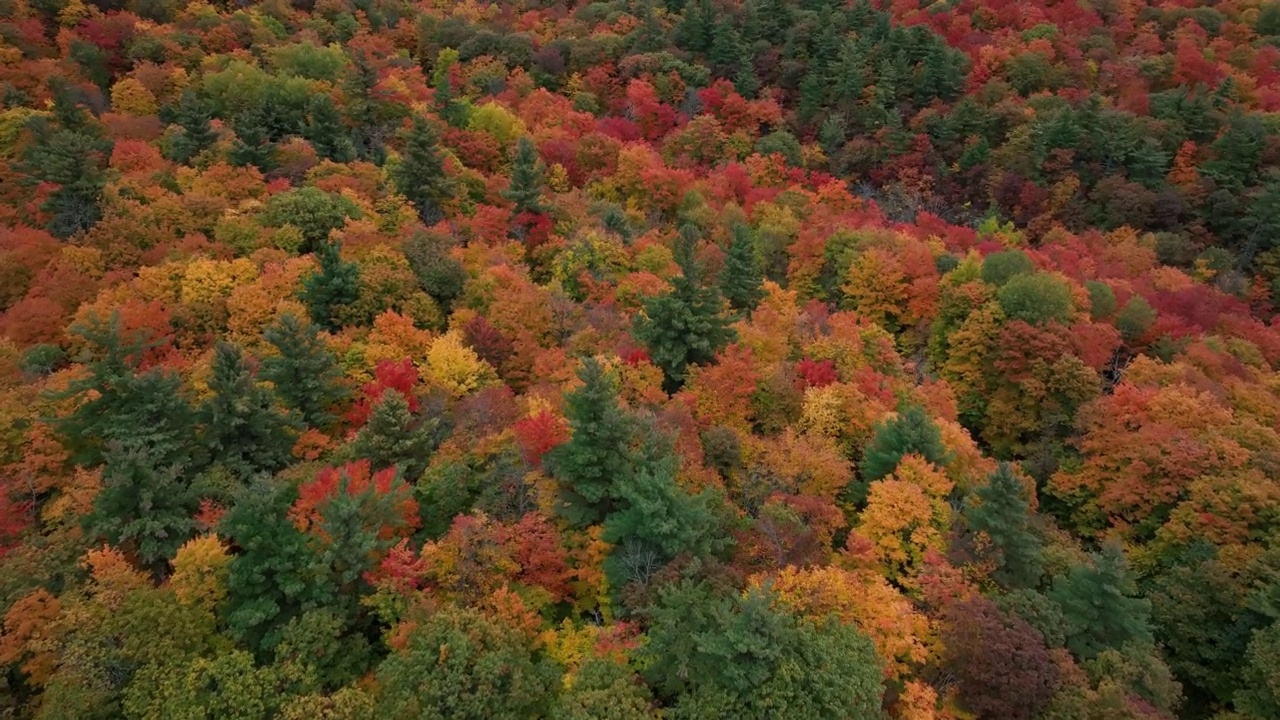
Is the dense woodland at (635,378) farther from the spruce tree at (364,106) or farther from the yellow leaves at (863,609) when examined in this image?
the spruce tree at (364,106)

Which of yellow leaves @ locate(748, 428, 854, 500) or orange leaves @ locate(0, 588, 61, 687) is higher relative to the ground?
yellow leaves @ locate(748, 428, 854, 500)

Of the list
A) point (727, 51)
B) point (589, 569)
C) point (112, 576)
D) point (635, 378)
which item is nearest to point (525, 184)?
point (635, 378)

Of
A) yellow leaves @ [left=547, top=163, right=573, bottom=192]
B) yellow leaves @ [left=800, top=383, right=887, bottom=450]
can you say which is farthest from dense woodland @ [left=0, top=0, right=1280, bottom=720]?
yellow leaves @ [left=547, top=163, right=573, bottom=192]

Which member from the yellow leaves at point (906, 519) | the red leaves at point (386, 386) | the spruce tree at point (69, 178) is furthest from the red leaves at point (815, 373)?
the spruce tree at point (69, 178)

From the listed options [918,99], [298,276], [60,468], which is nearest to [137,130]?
[298,276]

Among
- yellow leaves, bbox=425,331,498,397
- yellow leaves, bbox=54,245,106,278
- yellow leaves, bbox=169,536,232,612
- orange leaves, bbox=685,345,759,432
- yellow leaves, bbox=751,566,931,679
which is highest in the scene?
yellow leaves, bbox=751,566,931,679

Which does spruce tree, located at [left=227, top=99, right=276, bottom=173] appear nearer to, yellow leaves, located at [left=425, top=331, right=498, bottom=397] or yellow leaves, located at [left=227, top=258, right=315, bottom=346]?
yellow leaves, located at [left=227, top=258, right=315, bottom=346]
